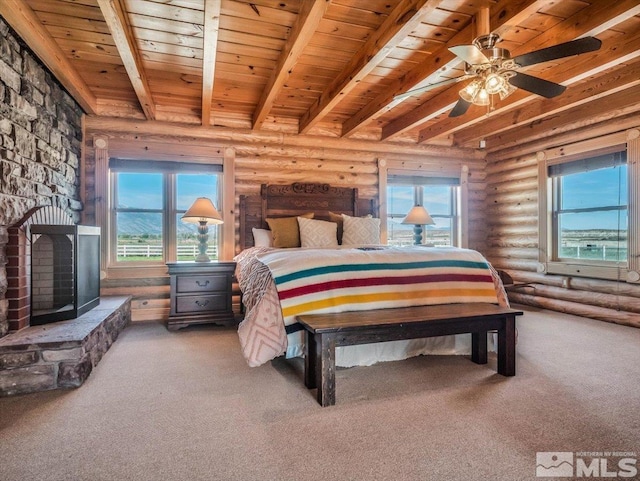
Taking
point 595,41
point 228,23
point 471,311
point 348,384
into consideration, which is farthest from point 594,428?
point 228,23

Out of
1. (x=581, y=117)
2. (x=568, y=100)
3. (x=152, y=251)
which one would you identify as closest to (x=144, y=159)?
(x=152, y=251)

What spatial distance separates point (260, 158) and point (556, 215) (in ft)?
13.2

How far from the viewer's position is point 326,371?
2047mm

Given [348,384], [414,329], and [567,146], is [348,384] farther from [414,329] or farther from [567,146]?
[567,146]

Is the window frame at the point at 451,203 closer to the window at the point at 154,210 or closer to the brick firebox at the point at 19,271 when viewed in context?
the window at the point at 154,210

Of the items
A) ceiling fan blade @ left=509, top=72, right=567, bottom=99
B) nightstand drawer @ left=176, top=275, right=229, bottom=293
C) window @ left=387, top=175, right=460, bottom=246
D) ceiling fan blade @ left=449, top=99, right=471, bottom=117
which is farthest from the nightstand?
ceiling fan blade @ left=509, top=72, right=567, bottom=99

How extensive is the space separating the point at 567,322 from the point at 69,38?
550 cm

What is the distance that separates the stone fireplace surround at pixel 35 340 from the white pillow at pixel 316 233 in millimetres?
2137

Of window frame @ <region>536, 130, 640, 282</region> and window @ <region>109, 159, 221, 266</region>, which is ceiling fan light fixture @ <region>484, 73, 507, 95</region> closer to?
window frame @ <region>536, 130, 640, 282</region>

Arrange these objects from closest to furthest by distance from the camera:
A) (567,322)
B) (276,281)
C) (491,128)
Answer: (276,281)
(567,322)
(491,128)

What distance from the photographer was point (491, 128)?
15.9 feet

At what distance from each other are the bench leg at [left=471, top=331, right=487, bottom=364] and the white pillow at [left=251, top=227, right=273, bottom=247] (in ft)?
8.26

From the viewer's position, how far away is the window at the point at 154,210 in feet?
14.1

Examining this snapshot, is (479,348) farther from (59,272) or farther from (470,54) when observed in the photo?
(59,272)
